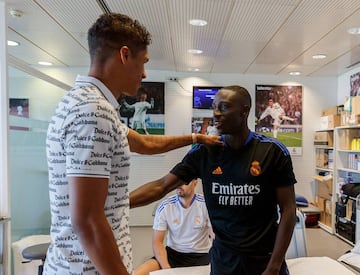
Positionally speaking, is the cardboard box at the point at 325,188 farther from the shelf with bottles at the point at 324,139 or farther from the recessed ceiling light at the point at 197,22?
the recessed ceiling light at the point at 197,22

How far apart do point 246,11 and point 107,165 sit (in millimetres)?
2786

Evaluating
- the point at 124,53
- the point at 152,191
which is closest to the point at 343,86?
the point at 152,191

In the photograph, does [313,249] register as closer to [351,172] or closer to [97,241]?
[351,172]

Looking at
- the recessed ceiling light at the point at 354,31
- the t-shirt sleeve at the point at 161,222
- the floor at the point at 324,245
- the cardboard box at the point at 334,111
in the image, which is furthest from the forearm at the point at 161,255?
the cardboard box at the point at 334,111

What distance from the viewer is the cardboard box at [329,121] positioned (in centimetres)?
544

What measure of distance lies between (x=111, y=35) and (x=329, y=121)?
17.8ft

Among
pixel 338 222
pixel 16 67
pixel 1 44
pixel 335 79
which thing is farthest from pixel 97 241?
pixel 335 79

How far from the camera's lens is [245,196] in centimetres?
132

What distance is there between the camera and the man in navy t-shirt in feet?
4.32

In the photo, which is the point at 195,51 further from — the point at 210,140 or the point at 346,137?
the point at 210,140

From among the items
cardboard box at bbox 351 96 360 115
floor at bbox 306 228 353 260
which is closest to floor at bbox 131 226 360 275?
floor at bbox 306 228 353 260

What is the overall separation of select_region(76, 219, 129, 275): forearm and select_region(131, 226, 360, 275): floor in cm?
338

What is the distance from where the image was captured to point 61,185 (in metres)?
0.85

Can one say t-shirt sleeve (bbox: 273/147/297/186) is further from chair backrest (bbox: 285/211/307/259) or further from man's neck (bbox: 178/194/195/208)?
man's neck (bbox: 178/194/195/208)
